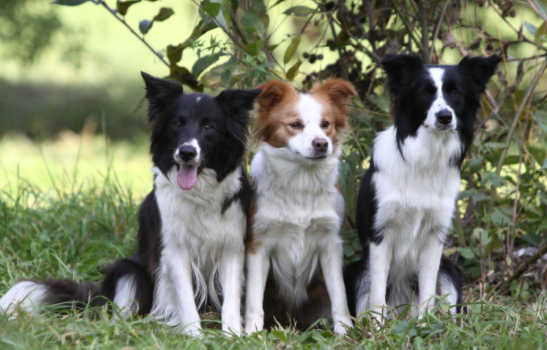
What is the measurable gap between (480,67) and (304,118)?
1.02m

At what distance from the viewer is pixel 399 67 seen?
3600 millimetres

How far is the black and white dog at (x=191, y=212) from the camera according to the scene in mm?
3594

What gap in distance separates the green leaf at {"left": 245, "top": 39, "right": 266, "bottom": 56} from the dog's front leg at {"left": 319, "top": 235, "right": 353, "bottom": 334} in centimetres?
127

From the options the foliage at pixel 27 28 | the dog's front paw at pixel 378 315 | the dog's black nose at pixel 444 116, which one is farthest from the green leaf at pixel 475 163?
the foliage at pixel 27 28

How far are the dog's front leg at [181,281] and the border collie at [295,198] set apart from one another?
13.2 inches

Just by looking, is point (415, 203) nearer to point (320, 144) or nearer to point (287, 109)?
point (320, 144)

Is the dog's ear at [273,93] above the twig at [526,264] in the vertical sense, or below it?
above

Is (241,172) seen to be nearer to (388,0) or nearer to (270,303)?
(270,303)

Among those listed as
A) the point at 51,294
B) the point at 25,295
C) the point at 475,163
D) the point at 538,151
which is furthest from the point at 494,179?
the point at 25,295

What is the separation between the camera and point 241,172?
3.83m

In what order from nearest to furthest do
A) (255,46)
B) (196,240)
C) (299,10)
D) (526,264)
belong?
(196,240) < (255,46) < (526,264) < (299,10)

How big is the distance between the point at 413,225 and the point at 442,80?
83 centimetres

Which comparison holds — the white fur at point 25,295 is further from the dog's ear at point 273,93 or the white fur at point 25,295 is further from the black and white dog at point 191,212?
the dog's ear at point 273,93

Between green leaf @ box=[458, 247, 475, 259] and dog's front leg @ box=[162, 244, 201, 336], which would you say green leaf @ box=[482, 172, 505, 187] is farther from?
dog's front leg @ box=[162, 244, 201, 336]
